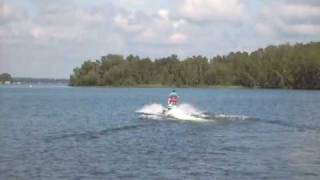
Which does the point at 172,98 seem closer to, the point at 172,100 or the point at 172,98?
the point at 172,98

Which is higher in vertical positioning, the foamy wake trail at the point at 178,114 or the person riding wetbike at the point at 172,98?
the person riding wetbike at the point at 172,98

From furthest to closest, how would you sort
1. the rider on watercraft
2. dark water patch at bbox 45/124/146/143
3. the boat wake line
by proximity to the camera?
the rider on watercraft, the boat wake line, dark water patch at bbox 45/124/146/143

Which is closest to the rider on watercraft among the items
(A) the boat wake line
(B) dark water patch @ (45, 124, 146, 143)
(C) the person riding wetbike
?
(C) the person riding wetbike

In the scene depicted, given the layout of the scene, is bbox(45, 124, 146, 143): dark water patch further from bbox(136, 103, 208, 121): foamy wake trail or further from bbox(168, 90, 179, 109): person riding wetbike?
bbox(168, 90, 179, 109): person riding wetbike

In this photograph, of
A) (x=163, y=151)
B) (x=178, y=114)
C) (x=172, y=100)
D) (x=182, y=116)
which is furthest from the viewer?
(x=172, y=100)

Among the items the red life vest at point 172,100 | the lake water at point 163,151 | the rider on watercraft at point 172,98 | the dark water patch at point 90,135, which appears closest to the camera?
the lake water at point 163,151

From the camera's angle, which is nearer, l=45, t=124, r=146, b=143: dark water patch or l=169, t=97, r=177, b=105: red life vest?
l=45, t=124, r=146, b=143: dark water patch

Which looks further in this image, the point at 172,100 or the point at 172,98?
the point at 172,100

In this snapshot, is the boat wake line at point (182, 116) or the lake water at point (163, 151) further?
the boat wake line at point (182, 116)

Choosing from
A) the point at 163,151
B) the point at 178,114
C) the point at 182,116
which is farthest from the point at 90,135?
the point at 178,114

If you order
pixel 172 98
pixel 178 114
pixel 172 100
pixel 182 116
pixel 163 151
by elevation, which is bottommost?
pixel 163 151

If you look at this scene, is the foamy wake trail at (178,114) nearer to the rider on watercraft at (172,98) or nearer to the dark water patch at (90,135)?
the rider on watercraft at (172,98)

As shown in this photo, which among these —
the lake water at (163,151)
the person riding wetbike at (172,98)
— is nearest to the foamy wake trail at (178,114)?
Answer: the person riding wetbike at (172,98)

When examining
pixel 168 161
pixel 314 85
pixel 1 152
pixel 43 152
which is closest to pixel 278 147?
pixel 168 161
